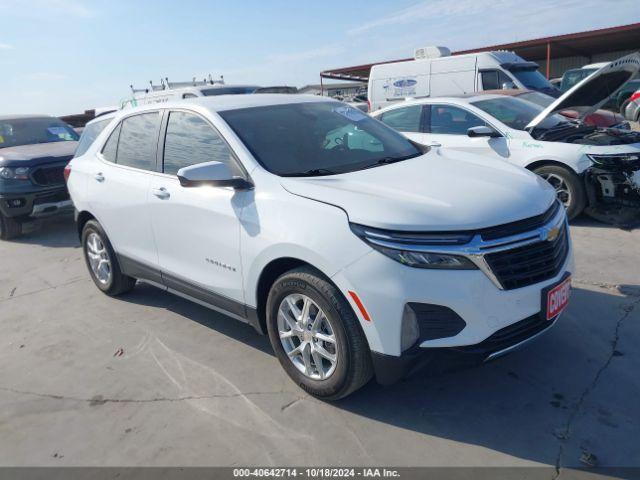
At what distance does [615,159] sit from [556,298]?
3.76m

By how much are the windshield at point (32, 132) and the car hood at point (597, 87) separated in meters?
7.63

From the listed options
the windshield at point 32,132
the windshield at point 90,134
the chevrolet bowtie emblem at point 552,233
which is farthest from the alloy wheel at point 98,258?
the windshield at point 32,132

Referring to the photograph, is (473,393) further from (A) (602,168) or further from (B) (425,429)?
(A) (602,168)

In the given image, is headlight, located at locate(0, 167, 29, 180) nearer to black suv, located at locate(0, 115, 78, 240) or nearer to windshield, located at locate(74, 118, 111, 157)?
black suv, located at locate(0, 115, 78, 240)

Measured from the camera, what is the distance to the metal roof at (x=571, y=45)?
80.8ft

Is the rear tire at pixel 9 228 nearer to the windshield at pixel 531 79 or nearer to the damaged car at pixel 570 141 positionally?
the damaged car at pixel 570 141

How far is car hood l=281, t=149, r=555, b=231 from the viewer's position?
267 cm

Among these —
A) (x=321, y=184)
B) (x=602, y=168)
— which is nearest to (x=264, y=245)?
(x=321, y=184)

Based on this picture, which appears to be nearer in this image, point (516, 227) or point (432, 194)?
point (516, 227)

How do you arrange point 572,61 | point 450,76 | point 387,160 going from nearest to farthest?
point 387,160 < point 450,76 < point 572,61

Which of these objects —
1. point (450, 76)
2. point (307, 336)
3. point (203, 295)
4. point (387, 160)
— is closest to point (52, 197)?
point (203, 295)

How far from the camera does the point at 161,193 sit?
3879 millimetres

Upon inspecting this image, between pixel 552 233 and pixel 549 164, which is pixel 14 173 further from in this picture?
pixel 552 233

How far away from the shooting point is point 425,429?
2854 millimetres
